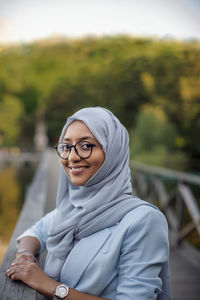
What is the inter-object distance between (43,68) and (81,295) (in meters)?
62.2

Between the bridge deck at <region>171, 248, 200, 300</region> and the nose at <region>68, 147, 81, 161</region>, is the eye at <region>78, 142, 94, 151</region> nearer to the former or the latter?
the nose at <region>68, 147, 81, 161</region>

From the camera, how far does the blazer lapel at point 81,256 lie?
4.43ft

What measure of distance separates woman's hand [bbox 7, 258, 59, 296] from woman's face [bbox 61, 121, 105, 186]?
359mm

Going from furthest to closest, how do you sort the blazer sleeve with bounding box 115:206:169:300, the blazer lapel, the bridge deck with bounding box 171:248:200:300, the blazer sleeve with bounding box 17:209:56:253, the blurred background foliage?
the blurred background foliage
the bridge deck with bounding box 171:248:200:300
the blazer sleeve with bounding box 17:209:56:253
the blazer lapel
the blazer sleeve with bounding box 115:206:169:300

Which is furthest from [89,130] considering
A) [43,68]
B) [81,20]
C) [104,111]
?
[81,20]

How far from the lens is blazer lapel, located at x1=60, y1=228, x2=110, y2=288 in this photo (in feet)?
4.43

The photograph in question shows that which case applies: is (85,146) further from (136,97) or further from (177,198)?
(136,97)

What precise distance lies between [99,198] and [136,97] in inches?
1052

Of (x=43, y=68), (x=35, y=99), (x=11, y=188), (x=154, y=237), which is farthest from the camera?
(x=43, y=68)

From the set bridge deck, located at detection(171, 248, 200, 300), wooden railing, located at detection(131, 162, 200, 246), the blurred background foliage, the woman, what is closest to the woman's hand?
the woman

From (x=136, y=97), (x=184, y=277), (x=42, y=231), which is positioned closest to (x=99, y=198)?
(x=42, y=231)

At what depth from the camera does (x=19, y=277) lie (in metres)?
1.37

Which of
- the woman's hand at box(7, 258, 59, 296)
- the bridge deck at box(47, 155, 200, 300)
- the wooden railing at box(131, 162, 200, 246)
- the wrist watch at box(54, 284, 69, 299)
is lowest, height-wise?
the bridge deck at box(47, 155, 200, 300)

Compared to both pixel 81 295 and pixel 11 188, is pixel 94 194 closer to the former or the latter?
pixel 81 295
